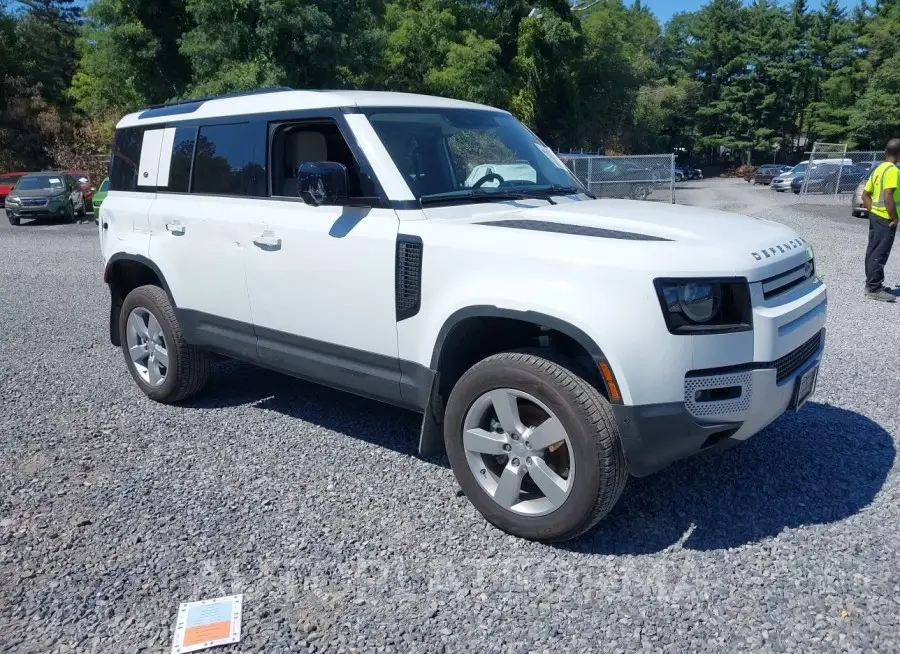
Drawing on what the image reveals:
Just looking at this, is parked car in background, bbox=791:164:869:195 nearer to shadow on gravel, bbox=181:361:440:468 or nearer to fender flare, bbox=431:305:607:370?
shadow on gravel, bbox=181:361:440:468

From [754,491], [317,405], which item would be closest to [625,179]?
[317,405]

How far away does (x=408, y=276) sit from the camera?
369 centimetres

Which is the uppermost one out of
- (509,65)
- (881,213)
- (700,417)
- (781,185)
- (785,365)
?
(509,65)

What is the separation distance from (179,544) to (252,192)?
208 cm

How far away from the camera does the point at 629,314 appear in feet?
9.94

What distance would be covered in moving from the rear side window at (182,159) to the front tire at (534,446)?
2.61 meters

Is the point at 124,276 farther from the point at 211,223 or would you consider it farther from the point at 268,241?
the point at 268,241

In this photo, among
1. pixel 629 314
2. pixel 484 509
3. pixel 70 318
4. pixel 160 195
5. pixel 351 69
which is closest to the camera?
pixel 629 314

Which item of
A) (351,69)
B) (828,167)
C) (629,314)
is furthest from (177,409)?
(828,167)

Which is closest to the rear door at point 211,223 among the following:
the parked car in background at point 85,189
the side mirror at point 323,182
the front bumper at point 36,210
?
the side mirror at point 323,182

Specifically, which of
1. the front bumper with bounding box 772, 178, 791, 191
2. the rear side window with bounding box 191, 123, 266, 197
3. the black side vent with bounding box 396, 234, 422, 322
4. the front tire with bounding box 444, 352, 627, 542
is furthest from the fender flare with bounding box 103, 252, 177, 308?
the front bumper with bounding box 772, 178, 791, 191

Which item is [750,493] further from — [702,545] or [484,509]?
[484,509]

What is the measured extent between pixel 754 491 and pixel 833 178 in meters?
23.8

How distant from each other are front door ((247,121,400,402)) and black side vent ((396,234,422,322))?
0.16ft
